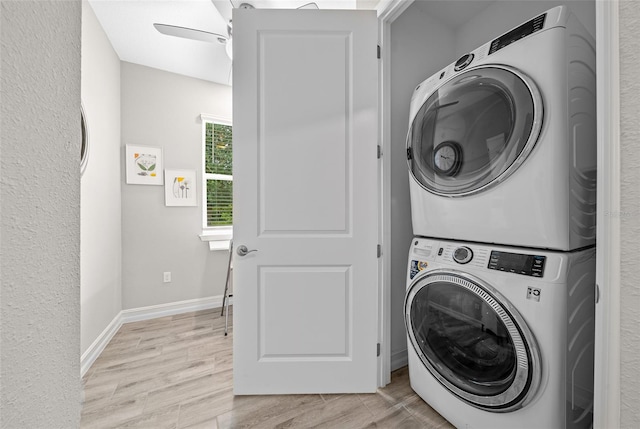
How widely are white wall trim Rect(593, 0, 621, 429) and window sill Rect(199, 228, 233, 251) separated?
3.01 metres

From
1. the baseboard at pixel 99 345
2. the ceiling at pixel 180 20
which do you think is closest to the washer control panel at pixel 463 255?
the ceiling at pixel 180 20

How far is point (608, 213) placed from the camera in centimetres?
78

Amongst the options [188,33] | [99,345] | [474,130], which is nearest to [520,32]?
[474,130]

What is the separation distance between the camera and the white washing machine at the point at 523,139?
1075 millimetres

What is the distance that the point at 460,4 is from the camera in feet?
6.68

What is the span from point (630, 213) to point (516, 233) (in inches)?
18.1

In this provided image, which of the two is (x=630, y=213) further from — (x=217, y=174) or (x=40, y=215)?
(x=217, y=174)

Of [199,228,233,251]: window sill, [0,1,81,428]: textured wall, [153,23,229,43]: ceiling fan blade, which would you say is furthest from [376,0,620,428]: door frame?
[199,228,233,251]: window sill

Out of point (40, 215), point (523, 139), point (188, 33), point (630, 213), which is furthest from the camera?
point (188, 33)

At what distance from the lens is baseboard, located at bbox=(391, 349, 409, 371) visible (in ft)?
6.59

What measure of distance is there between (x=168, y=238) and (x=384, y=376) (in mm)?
2496

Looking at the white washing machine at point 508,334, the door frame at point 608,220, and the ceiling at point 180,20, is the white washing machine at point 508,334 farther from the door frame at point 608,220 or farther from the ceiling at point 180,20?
the ceiling at point 180,20

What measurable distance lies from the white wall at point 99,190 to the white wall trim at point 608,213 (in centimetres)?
265

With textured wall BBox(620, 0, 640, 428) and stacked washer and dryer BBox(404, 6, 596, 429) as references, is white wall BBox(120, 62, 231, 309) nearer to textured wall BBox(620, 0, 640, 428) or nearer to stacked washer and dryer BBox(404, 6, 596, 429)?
stacked washer and dryer BBox(404, 6, 596, 429)
